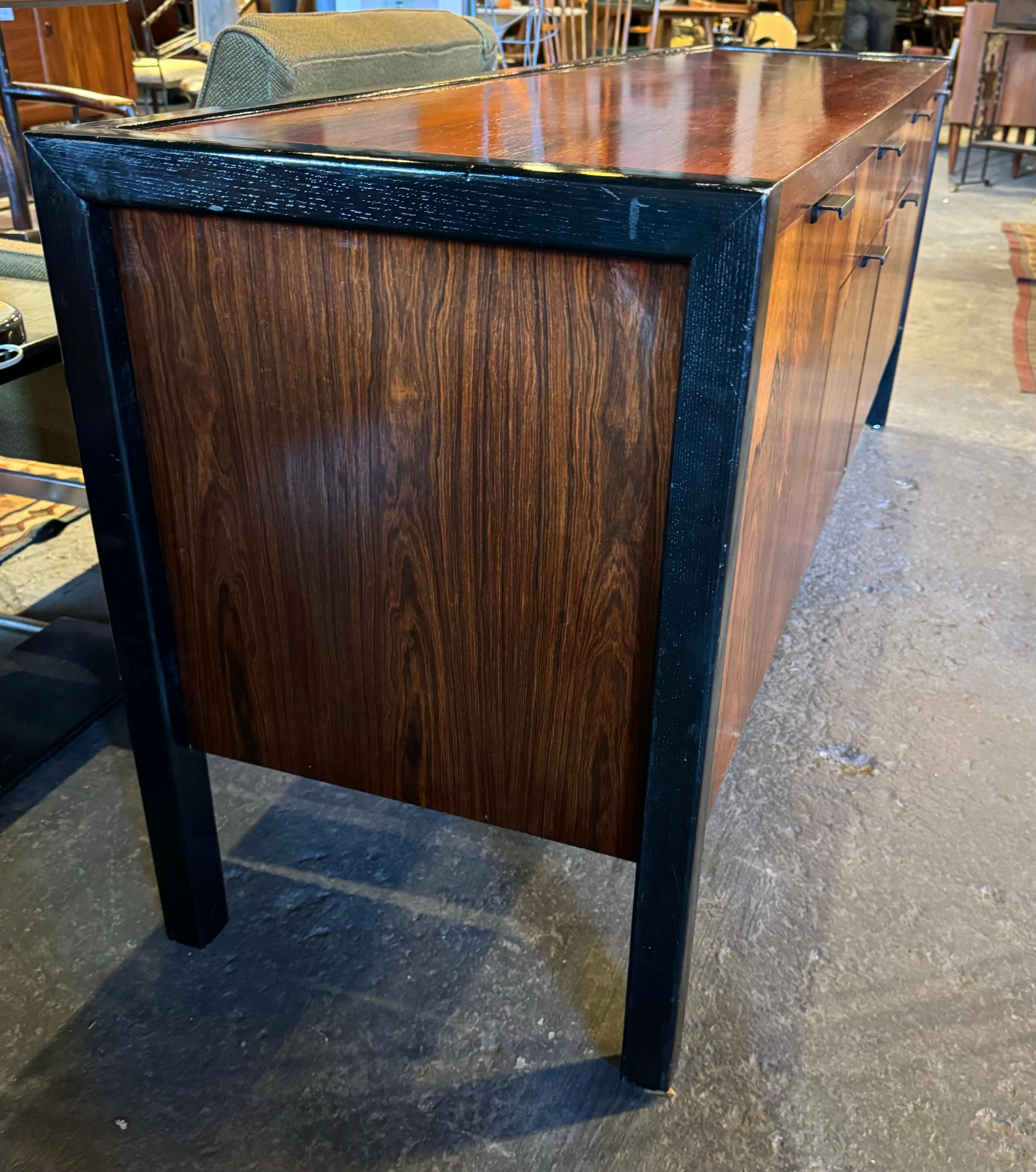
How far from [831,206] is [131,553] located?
26.7 inches

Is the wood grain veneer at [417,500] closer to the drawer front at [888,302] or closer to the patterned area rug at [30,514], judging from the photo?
the patterned area rug at [30,514]

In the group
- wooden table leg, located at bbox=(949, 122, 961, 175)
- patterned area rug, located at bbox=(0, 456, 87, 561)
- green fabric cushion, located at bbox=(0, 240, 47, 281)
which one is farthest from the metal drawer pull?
wooden table leg, located at bbox=(949, 122, 961, 175)

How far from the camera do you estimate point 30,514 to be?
2.11 meters

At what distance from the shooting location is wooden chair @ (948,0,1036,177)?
4961 millimetres

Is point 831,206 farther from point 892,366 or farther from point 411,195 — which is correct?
point 892,366

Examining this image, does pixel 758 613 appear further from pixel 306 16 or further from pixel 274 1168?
pixel 306 16

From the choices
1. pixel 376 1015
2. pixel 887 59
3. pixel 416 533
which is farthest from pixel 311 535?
pixel 887 59

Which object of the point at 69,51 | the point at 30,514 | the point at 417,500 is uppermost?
the point at 69,51

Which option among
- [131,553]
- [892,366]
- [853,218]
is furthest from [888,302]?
[131,553]

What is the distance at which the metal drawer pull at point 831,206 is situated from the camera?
2.87ft

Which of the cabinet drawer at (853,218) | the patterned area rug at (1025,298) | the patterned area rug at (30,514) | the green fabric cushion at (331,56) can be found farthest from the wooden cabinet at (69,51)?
the cabinet drawer at (853,218)

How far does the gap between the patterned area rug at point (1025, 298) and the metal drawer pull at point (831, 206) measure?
81.9 inches

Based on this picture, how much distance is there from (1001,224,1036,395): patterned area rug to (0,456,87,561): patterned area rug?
2.34 metres

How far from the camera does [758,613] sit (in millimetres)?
1031
